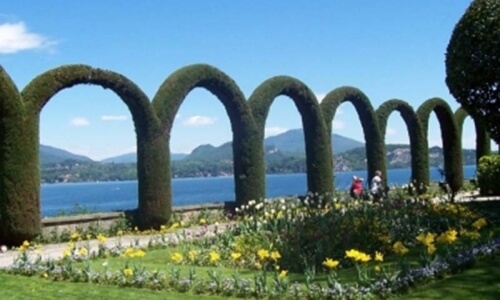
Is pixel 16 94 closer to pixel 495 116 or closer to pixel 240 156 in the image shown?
pixel 240 156

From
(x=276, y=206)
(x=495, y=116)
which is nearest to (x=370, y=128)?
(x=495, y=116)

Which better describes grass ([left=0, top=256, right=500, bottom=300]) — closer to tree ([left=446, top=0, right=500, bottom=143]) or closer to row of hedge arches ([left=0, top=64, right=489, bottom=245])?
row of hedge arches ([left=0, top=64, right=489, bottom=245])

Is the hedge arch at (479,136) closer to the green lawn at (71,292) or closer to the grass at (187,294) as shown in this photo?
the grass at (187,294)

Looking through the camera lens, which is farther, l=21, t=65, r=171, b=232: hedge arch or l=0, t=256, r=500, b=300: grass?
l=21, t=65, r=171, b=232: hedge arch

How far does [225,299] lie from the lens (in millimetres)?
7223

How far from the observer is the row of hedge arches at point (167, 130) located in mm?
13906

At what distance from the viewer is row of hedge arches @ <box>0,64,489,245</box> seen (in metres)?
13.9

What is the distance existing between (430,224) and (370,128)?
12.6m

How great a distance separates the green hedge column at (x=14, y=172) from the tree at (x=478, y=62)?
30.9 feet

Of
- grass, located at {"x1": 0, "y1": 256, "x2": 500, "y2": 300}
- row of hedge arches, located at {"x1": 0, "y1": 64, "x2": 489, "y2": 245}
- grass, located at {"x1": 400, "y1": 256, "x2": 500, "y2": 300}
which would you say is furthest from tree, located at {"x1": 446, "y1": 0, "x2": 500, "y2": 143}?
grass, located at {"x1": 400, "y1": 256, "x2": 500, "y2": 300}

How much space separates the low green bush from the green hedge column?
14950 millimetres

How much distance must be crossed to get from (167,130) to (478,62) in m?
7.38

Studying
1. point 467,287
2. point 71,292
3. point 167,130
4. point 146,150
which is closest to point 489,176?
point 167,130

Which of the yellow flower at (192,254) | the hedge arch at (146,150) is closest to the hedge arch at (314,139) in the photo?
the hedge arch at (146,150)
